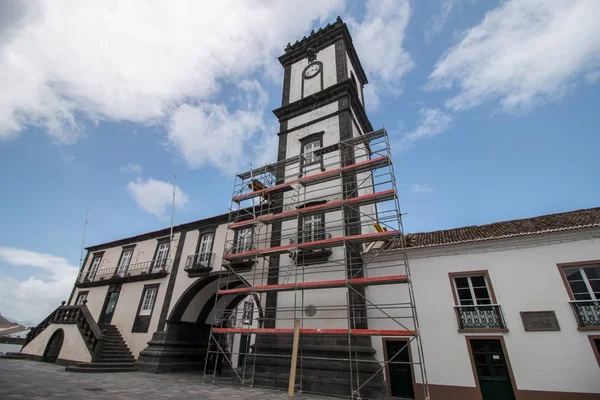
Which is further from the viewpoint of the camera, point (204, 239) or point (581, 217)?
point (204, 239)

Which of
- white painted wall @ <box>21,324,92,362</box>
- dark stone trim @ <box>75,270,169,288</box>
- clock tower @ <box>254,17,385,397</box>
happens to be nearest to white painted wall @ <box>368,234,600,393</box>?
clock tower @ <box>254,17,385,397</box>

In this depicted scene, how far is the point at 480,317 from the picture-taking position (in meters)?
10.4

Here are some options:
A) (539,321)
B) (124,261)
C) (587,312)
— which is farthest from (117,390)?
(587,312)

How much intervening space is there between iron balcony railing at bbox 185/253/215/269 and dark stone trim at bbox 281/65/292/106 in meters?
9.91

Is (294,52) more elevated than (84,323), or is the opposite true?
(294,52)

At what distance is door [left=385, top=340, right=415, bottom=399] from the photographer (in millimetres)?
10497

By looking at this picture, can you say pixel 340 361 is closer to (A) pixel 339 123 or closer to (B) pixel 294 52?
(A) pixel 339 123

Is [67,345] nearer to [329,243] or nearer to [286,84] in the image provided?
[329,243]

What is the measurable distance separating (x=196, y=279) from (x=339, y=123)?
11.1 meters

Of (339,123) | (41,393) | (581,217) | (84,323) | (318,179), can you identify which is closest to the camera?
(41,393)

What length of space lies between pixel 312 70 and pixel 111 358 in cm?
1938

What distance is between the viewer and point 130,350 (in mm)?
16562

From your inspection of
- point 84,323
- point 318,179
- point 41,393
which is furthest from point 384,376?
point 84,323

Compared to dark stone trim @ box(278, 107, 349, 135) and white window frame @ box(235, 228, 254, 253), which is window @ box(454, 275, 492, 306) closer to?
white window frame @ box(235, 228, 254, 253)
